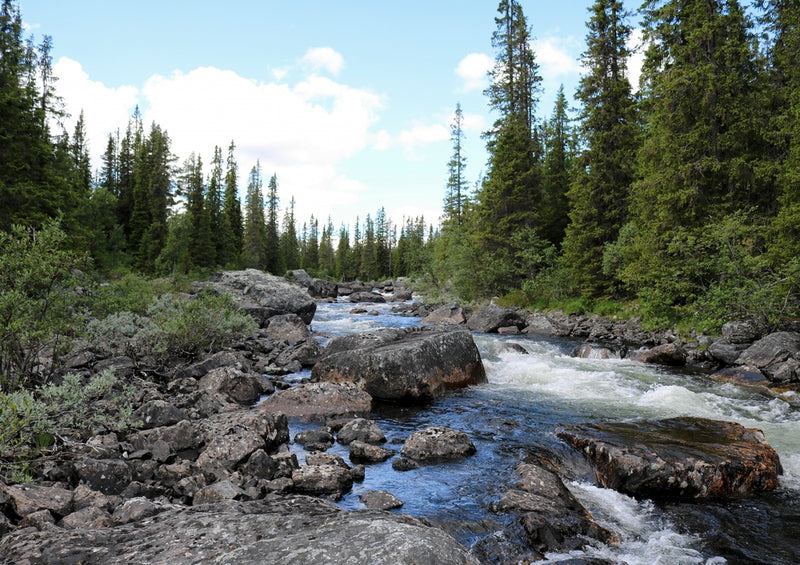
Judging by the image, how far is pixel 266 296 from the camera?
23141mm

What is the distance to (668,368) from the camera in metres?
14.0

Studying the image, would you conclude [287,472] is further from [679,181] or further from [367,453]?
[679,181]

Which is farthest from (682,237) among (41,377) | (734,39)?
(41,377)

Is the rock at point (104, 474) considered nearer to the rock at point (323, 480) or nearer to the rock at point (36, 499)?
the rock at point (36, 499)

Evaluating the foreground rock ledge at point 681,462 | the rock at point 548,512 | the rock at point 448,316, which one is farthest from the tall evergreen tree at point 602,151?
the rock at point 548,512

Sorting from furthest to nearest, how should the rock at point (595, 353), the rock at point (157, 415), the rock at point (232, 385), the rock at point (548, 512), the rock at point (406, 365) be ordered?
1. the rock at point (595, 353)
2. the rock at point (406, 365)
3. the rock at point (232, 385)
4. the rock at point (157, 415)
5. the rock at point (548, 512)

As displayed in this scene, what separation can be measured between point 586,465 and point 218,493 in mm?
5150

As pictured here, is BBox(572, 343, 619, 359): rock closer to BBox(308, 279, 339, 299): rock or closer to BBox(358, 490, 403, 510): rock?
BBox(358, 490, 403, 510): rock

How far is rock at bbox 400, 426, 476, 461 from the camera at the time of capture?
7.04 metres

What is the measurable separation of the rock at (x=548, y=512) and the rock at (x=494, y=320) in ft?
56.8

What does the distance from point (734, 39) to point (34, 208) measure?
29840 mm

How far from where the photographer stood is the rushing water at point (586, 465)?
4.87m

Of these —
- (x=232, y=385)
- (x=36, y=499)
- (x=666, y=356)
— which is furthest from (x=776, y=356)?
(x=36, y=499)

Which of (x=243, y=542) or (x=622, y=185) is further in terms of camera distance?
(x=622, y=185)
